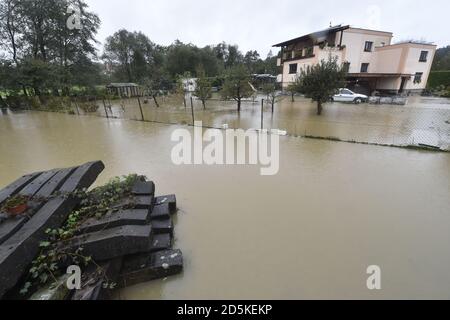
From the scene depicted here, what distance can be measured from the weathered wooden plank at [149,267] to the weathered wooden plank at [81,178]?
3.40 feet

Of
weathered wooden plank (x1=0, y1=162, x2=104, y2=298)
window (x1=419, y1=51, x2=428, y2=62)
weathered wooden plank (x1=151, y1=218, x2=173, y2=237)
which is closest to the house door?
window (x1=419, y1=51, x2=428, y2=62)

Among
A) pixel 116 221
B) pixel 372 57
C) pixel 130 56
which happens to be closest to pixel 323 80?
pixel 116 221

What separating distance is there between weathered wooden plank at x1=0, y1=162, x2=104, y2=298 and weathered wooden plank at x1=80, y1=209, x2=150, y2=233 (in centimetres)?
26

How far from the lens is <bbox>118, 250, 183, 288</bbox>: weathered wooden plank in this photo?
6.59ft

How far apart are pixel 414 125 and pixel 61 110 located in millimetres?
17887

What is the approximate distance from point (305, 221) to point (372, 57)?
72.4 ft

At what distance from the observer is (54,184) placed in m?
2.52

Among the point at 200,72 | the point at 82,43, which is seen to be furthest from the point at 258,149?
the point at 82,43

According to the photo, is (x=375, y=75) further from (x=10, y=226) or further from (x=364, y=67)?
(x=10, y=226)

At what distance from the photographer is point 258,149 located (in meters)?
5.60

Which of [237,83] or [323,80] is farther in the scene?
[237,83]

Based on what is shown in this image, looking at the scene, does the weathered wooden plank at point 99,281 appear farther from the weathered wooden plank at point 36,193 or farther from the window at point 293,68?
the window at point 293,68

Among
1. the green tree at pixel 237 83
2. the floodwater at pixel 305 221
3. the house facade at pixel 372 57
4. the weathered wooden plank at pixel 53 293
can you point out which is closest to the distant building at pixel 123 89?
the green tree at pixel 237 83
